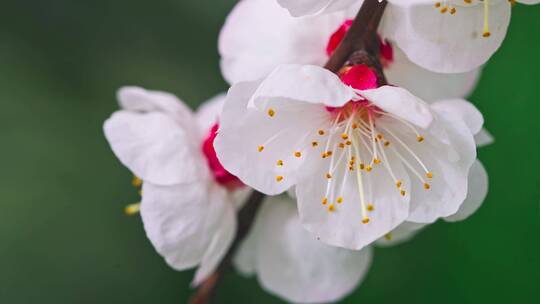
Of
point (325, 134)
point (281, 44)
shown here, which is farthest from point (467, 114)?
point (281, 44)

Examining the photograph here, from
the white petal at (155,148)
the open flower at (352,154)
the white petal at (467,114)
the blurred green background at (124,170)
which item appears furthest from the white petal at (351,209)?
the blurred green background at (124,170)

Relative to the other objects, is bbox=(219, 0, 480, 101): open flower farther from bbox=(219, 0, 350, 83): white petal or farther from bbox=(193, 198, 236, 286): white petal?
bbox=(193, 198, 236, 286): white petal

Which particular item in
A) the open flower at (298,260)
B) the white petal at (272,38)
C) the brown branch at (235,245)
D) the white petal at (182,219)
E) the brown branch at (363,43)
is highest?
the brown branch at (363,43)

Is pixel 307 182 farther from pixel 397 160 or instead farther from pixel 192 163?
pixel 192 163

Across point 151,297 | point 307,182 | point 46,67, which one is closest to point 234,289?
point 151,297

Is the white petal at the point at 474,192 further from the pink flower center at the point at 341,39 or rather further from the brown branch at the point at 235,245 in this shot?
the brown branch at the point at 235,245

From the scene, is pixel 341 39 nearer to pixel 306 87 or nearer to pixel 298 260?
pixel 306 87
